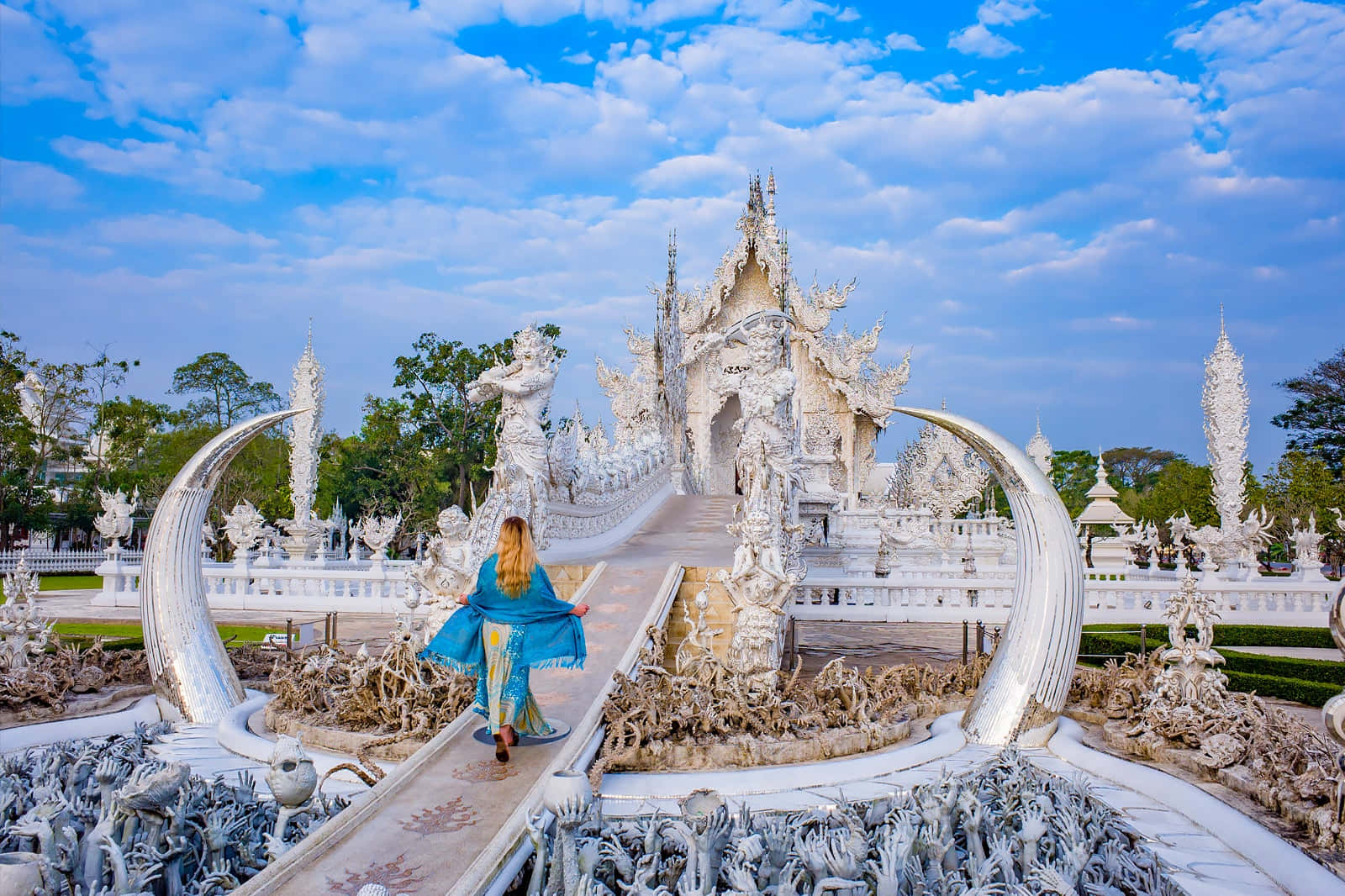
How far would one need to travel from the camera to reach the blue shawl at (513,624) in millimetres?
4395

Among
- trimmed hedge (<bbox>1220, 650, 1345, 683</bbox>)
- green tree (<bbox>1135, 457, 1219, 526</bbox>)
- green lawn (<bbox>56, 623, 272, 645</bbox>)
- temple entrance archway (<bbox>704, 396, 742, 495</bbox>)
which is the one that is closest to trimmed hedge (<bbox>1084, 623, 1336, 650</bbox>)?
trimmed hedge (<bbox>1220, 650, 1345, 683</bbox>)

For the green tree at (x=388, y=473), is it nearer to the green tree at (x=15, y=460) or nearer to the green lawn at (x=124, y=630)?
the green tree at (x=15, y=460)

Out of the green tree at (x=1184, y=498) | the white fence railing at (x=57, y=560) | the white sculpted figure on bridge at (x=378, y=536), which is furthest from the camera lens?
the green tree at (x=1184, y=498)

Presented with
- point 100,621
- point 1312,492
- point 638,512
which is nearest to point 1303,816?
point 638,512

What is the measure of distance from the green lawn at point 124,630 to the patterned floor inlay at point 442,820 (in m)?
6.70

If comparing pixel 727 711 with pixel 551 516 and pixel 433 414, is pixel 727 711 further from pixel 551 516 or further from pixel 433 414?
pixel 433 414

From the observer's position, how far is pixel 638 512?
13.9 meters

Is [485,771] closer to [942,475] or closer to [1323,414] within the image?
[942,475]

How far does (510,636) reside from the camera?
4.36 metres

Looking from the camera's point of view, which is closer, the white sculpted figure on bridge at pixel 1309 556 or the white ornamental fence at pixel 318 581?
the white ornamental fence at pixel 318 581

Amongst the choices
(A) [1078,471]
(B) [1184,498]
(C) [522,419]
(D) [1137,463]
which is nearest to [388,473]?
(C) [522,419]

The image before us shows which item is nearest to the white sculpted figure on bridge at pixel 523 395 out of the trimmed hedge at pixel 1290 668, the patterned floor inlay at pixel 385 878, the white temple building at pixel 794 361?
the patterned floor inlay at pixel 385 878

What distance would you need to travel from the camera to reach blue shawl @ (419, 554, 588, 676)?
439 centimetres

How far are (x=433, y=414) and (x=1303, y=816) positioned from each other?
82.7 ft
